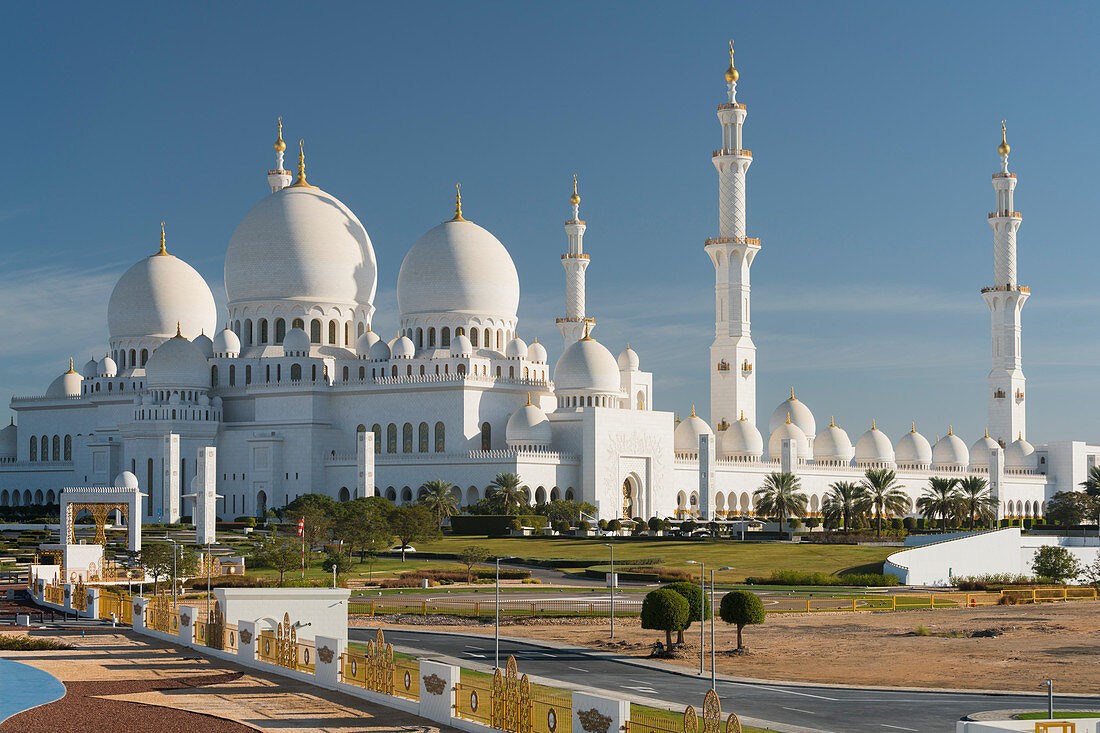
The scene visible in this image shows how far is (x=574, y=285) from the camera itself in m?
92.8

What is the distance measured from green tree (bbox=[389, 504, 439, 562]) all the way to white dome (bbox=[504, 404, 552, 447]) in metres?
15.4

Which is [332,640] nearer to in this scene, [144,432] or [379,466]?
[379,466]

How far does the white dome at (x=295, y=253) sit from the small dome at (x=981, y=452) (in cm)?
4802

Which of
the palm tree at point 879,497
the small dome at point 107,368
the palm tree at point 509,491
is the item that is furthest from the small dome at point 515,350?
the small dome at point 107,368

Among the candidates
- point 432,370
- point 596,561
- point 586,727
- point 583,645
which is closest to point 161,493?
point 432,370

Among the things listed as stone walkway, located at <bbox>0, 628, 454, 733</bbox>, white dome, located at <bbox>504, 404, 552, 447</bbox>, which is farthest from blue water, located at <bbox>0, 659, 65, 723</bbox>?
white dome, located at <bbox>504, 404, 552, 447</bbox>

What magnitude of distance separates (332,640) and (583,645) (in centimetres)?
1032

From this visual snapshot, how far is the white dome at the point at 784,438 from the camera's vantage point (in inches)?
3782

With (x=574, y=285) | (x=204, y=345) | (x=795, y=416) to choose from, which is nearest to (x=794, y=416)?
(x=795, y=416)

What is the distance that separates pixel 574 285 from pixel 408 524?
3366cm

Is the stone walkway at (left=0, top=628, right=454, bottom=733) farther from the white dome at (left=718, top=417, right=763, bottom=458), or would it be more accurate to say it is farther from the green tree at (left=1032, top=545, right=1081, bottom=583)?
the white dome at (left=718, top=417, right=763, bottom=458)

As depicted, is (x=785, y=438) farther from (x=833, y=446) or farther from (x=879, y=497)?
(x=879, y=497)

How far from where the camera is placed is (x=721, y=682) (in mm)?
28031

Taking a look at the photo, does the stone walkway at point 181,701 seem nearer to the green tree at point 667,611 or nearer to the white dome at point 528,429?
the green tree at point 667,611
